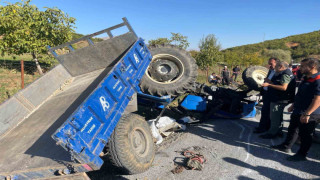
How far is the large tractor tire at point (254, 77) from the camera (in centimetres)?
518

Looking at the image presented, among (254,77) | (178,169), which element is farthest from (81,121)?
(254,77)

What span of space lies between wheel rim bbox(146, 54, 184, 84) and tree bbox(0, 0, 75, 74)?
5847mm

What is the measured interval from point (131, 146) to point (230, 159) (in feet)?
6.49

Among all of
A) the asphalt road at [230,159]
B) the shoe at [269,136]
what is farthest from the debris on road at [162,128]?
the shoe at [269,136]

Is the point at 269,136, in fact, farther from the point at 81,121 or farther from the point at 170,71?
the point at 81,121

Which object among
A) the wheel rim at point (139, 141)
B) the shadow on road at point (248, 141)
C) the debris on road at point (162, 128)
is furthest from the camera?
the debris on road at point (162, 128)

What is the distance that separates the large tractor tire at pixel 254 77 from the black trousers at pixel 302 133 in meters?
1.78

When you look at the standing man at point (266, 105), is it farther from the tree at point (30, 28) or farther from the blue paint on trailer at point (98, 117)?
the tree at point (30, 28)

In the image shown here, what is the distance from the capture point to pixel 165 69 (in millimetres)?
4953

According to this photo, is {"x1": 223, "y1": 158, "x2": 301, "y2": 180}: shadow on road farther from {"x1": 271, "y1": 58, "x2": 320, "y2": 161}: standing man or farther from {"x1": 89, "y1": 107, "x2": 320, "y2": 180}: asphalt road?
{"x1": 271, "y1": 58, "x2": 320, "y2": 161}: standing man

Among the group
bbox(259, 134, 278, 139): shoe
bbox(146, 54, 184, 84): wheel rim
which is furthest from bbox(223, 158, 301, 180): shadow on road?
bbox(146, 54, 184, 84): wheel rim

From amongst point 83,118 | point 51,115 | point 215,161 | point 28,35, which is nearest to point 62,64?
point 51,115

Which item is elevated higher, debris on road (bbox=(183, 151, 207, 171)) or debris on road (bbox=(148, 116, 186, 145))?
debris on road (bbox=(148, 116, 186, 145))

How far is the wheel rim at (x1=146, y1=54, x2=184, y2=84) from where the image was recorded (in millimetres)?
4805
